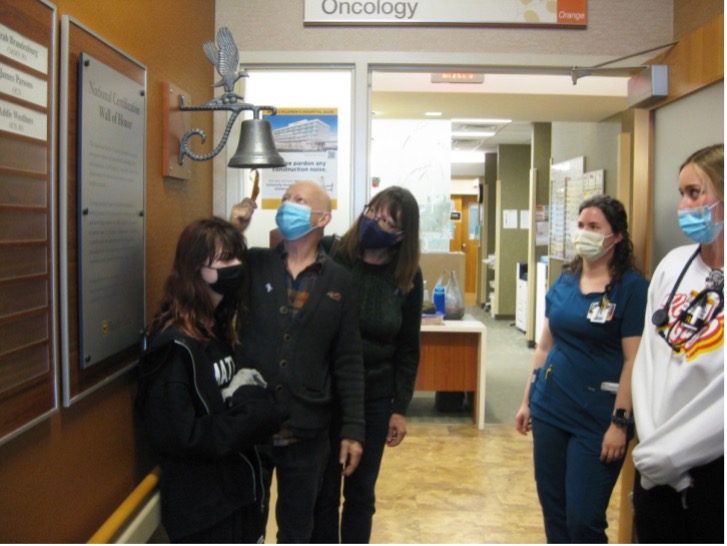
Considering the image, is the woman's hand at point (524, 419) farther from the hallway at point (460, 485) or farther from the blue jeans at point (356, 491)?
the hallway at point (460, 485)

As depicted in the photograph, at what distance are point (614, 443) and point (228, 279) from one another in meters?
1.25

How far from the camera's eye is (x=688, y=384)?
4.79ft

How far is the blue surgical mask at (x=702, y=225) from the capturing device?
151 centimetres

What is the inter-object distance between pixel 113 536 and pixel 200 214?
3.79 ft

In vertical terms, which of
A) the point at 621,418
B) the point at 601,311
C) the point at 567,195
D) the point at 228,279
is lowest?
the point at 621,418

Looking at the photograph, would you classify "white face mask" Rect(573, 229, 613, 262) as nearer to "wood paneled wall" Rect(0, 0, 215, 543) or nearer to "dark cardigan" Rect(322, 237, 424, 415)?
"dark cardigan" Rect(322, 237, 424, 415)

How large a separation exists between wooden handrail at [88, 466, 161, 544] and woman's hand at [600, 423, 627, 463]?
130cm

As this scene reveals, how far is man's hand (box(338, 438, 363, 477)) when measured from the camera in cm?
180

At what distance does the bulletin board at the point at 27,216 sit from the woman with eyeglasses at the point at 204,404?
0.24 meters

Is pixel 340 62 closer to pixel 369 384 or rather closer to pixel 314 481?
pixel 369 384

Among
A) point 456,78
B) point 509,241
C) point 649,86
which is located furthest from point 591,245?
point 509,241

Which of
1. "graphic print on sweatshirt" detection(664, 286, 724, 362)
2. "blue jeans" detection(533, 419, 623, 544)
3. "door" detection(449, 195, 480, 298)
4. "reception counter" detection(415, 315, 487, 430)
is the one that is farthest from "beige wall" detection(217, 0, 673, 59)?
"door" detection(449, 195, 480, 298)

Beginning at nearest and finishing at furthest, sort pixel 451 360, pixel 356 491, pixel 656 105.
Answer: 1. pixel 356 491
2. pixel 656 105
3. pixel 451 360

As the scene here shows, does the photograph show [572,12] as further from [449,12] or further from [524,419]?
[524,419]
